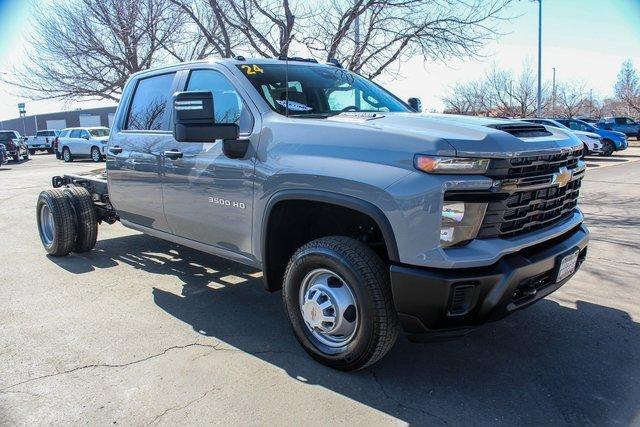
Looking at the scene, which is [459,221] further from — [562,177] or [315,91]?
[315,91]

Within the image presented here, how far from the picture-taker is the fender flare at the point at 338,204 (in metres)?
2.89

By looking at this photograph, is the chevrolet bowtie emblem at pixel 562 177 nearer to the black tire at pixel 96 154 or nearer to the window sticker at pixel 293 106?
the window sticker at pixel 293 106

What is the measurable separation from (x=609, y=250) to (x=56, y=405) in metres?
6.07

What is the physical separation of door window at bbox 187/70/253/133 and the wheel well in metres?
0.69

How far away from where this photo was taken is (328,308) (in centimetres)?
332

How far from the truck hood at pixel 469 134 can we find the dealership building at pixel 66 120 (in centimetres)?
5355

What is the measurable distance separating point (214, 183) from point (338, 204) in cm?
130

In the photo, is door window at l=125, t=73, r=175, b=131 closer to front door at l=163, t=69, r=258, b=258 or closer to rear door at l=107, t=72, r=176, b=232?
rear door at l=107, t=72, r=176, b=232

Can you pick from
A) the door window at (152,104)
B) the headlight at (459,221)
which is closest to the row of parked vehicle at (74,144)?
the door window at (152,104)

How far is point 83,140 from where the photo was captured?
27.2 metres

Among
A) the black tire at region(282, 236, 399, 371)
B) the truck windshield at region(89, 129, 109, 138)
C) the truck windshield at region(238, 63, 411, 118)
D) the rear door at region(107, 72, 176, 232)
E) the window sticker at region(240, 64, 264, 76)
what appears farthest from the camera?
the truck windshield at region(89, 129, 109, 138)

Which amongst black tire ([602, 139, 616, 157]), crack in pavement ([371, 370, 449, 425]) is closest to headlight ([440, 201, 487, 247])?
crack in pavement ([371, 370, 449, 425])

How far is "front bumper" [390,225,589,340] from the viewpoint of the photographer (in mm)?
2748

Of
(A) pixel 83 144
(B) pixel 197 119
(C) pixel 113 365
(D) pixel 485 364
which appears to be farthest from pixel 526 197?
(A) pixel 83 144
